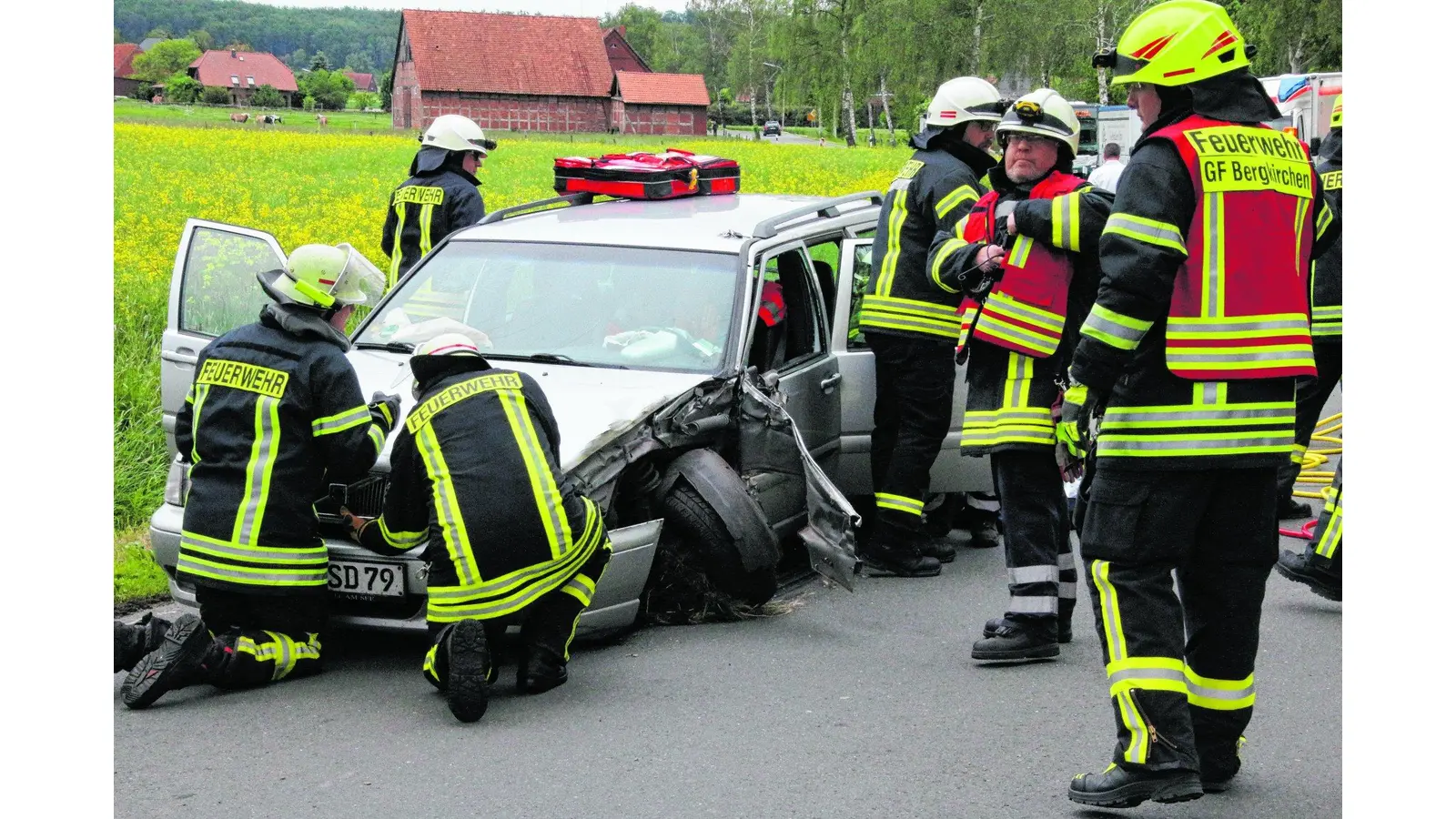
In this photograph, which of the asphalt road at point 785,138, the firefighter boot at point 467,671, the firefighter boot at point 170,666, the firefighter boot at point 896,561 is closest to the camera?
the firefighter boot at point 467,671

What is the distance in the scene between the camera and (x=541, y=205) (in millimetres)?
7633

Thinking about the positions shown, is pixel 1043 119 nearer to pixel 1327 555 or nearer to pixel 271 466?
pixel 1327 555

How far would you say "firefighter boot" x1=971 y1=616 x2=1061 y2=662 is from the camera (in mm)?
5273

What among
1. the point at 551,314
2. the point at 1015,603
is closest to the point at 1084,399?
the point at 1015,603

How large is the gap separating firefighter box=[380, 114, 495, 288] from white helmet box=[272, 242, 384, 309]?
3.13 m

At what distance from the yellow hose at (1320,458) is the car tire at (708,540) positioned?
3612 millimetres

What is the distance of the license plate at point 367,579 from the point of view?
501 centimetres

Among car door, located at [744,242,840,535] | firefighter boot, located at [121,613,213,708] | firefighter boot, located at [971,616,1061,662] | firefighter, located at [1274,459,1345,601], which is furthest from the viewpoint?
car door, located at [744,242,840,535]

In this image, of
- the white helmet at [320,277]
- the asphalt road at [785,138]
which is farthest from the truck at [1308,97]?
the asphalt road at [785,138]

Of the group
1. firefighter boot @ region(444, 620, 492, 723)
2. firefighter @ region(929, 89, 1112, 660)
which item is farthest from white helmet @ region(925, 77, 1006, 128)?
firefighter boot @ region(444, 620, 492, 723)

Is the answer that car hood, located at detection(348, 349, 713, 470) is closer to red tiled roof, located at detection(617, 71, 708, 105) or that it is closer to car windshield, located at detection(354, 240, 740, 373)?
car windshield, located at detection(354, 240, 740, 373)

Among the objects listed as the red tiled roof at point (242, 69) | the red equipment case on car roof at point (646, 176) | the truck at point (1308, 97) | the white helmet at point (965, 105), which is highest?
the truck at point (1308, 97)

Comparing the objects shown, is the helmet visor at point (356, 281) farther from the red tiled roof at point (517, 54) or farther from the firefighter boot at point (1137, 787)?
the red tiled roof at point (517, 54)

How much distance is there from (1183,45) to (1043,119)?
1520mm
